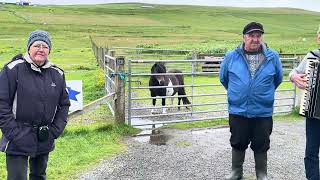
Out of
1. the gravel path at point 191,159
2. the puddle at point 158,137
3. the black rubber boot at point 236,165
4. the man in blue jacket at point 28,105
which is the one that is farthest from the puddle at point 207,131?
the man in blue jacket at point 28,105

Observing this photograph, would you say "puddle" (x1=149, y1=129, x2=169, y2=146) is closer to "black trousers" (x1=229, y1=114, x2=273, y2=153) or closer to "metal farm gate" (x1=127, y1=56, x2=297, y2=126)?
"metal farm gate" (x1=127, y1=56, x2=297, y2=126)

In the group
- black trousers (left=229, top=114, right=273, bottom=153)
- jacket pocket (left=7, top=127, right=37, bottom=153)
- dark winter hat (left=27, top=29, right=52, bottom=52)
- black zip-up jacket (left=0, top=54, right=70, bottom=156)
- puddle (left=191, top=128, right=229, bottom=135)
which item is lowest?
puddle (left=191, top=128, right=229, bottom=135)

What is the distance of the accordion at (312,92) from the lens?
16.7 feet

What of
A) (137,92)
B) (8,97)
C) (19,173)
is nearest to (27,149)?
(19,173)

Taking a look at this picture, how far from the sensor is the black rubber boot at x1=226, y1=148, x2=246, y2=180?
608 centimetres

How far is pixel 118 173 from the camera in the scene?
6.46m

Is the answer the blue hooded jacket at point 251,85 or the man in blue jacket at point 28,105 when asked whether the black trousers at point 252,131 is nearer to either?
the blue hooded jacket at point 251,85

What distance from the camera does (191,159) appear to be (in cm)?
723

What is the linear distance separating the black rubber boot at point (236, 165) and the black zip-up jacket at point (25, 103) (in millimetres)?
2670

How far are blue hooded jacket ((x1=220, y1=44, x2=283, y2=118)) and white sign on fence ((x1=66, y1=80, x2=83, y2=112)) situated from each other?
338 centimetres

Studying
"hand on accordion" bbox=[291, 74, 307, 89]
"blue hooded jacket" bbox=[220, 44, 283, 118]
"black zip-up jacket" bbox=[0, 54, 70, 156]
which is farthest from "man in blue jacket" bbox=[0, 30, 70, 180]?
"hand on accordion" bbox=[291, 74, 307, 89]

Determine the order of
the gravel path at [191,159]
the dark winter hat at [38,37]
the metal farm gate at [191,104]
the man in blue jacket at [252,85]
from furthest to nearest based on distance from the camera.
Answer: the metal farm gate at [191,104], the gravel path at [191,159], the man in blue jacket at [252,85], the dark winter hat at [38,37]

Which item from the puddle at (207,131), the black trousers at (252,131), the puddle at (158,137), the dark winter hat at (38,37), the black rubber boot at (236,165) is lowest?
the puddle at (207,131)

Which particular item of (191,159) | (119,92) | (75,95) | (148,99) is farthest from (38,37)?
(148,99)
